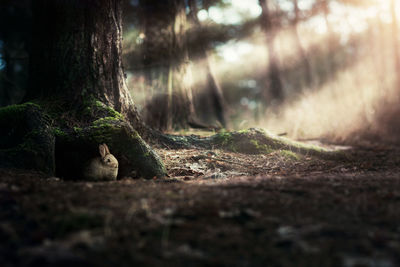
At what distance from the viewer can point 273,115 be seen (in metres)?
11.4

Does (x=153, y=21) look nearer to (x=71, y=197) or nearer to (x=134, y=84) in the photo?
(x=134, y=84)

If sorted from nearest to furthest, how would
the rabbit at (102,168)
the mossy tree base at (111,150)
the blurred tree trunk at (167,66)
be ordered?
the rabbit at (102,168) → the mossy tree base at (111,150) → the blurred tree trunk at (167,66)

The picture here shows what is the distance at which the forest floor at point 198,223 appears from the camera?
1912 millimetres

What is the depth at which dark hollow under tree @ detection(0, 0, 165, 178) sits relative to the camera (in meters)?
4.14

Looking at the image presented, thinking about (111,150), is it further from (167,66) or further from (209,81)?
(209,81)

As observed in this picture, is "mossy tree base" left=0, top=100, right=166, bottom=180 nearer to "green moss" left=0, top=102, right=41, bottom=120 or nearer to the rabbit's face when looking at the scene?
"green moss" left=0, top=102, right=41, bottom=120

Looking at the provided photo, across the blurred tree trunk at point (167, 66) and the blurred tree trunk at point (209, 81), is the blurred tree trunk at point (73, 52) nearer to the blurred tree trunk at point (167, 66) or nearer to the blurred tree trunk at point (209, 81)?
the blurred tree trunk at point (167, 66)

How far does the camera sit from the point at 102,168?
13.0ft

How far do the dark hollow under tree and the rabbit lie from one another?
0.58 feet

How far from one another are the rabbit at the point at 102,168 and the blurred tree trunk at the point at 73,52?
40.2 inches

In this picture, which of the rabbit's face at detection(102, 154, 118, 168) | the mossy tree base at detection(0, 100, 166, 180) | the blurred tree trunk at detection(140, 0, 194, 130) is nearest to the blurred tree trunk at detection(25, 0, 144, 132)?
the mossy tree base at detection(0, 100, 166, 180)

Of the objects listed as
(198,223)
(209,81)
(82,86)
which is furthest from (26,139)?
(209,81)

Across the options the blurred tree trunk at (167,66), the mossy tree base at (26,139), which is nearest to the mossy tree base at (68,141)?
the mossy tree base at (26,139)

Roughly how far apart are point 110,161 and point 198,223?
6.68 feet
